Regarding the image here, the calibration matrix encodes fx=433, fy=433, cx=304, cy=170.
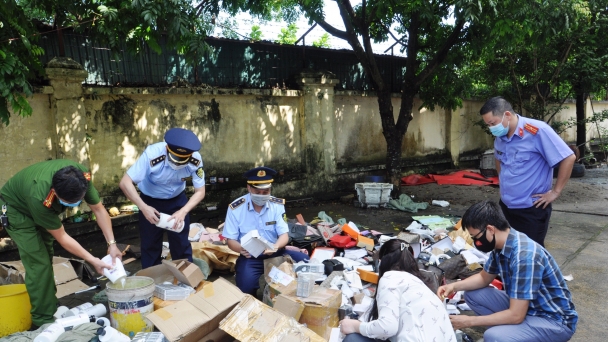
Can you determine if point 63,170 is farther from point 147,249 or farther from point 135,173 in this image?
point 147,249

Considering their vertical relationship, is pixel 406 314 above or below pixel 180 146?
below

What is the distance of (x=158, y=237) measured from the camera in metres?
4.09

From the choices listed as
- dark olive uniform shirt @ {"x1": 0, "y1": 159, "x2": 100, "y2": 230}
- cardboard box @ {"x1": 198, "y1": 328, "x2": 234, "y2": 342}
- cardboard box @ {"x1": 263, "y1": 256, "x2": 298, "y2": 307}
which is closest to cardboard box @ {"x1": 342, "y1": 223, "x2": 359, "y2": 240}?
cardboard box @ {"x1": 263, "y1": 256, "x2": 298, "y2": 307}

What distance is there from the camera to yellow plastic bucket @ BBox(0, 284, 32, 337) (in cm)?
315

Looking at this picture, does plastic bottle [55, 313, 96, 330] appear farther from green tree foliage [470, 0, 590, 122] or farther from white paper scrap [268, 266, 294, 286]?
green tree foliage [470, 0, 590, 122]

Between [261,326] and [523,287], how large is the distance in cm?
161

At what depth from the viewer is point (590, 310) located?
12.3 feet

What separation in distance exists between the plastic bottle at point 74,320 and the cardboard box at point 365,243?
296 centimetres

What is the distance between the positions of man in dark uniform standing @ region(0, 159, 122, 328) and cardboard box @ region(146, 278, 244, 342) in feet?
2.19

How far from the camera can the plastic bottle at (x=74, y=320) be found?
2992 millimetres

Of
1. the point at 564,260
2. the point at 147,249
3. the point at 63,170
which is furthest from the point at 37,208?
the point at 564,260

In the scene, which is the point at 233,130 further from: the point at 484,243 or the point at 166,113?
the point at 484,243

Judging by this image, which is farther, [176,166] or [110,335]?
[176,166]

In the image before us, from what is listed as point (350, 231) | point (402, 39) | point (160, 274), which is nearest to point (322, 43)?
point (402, 39)
